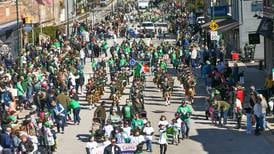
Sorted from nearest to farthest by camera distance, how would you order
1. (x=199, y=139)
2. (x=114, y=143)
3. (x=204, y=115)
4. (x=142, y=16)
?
(x=114, y=143), (x=199, y=139), (x=204, y=115), (x=142, y=16)

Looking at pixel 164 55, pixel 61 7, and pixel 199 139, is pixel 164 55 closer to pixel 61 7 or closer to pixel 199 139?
pixel 199 139

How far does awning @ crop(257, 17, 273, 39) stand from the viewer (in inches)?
1777

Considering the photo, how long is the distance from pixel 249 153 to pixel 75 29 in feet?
155

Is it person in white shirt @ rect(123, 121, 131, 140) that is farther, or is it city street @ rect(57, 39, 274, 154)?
city street @ rect(57, 39, 274, 154)

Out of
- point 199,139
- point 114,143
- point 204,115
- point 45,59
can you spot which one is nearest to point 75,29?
point 45,59

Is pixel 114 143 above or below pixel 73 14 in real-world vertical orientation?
below

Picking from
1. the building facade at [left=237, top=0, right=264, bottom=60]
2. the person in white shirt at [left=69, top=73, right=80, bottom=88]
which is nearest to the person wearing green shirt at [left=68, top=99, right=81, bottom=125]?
the person in white shirt at [left=69, top=73, right=80, bottom=88]

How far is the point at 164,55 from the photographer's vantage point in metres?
54.1

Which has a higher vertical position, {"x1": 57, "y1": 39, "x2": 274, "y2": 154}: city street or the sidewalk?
the sidewalk

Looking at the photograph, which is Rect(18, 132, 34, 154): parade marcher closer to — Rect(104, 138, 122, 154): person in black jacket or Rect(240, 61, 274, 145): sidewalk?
Rect(104, 138, 122, 154): person in black jacket

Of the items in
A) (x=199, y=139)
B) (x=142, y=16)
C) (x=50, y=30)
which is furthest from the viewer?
(x=142, y=16)

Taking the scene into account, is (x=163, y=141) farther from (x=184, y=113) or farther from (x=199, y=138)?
(x=199, y=138)

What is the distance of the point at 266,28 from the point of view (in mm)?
47188

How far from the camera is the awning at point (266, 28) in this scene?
45.1m
